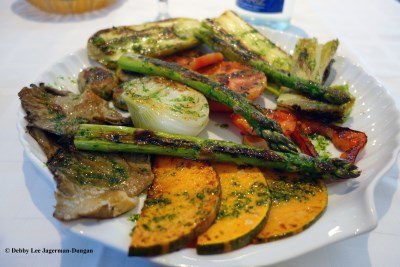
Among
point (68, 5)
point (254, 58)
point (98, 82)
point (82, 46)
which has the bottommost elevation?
point (82, 46)

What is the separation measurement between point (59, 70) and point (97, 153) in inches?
45.8

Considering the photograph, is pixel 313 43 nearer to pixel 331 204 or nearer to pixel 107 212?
pixel 331 204

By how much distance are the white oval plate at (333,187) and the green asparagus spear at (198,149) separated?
15cm

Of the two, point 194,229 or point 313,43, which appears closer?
point 194,229

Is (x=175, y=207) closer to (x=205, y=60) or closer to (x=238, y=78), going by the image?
(x=238, y=78)

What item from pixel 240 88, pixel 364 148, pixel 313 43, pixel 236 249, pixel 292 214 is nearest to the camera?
pixel 236 249

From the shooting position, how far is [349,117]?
8.50ft

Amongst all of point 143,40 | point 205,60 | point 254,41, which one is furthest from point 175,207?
point 254,41

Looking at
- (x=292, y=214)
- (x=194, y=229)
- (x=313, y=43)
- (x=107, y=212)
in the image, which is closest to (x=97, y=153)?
(x=107, y=212)

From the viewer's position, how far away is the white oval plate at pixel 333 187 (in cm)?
149

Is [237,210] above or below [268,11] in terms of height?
below

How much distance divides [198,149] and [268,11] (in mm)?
2735

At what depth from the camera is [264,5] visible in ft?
13.0

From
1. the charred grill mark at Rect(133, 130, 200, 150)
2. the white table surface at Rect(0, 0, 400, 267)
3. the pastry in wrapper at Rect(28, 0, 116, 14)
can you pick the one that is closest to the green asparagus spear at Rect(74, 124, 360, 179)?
the charred grill mark at Rect(133, 130, 200, 150)
